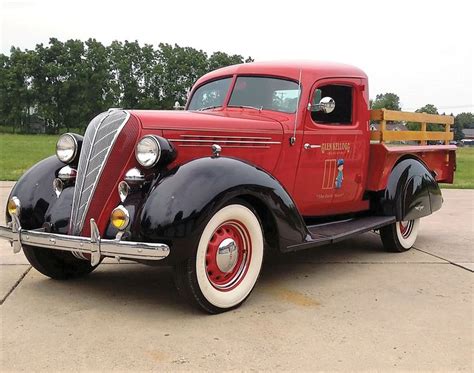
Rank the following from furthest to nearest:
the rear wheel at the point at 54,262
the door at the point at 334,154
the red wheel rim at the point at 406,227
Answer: the red wheel rim at the point at 406,227
the door at the point at 334,154
the rear wheel at the point at 54,262

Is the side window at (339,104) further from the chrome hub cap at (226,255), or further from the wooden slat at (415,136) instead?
the chrome hub cap at (226,255)

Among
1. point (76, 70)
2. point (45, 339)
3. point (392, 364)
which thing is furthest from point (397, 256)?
point (76, 70)

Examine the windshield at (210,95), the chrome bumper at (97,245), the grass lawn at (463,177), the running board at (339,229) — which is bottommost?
the grass lawn at (463,177)

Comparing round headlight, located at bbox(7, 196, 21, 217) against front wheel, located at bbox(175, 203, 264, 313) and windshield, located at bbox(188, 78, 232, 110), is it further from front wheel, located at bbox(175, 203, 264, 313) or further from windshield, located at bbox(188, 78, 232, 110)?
windshield, located at bbox(188, 78, 232, 110)

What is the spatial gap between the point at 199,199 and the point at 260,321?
35.9 inches

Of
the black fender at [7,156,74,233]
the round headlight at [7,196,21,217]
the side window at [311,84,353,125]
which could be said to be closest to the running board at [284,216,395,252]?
the side window at [311,84,353,125]

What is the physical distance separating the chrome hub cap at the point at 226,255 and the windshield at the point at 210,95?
1.80 meters

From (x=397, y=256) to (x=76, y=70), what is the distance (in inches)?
2650

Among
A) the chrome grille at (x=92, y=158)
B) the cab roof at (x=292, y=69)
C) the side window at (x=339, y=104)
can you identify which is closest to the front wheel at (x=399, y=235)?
the side window at (x=339, y=104)

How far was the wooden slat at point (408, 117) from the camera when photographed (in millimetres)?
5383

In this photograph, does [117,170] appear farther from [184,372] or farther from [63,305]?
[184,372]

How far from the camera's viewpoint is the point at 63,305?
361 cm

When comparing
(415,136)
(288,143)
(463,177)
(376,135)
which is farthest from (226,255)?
(463,177)

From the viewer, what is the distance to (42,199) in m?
3.91
